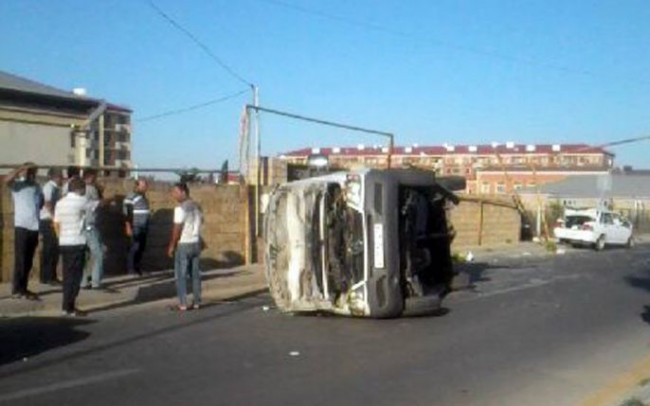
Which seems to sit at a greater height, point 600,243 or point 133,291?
point 133,291

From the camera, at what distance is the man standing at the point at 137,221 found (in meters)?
15.2

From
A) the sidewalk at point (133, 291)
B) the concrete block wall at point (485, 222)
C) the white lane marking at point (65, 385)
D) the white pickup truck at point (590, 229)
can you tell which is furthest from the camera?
the white pickup truck at point (590, 229)

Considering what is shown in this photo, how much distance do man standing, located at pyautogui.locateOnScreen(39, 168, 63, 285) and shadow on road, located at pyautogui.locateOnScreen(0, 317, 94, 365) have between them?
8.68 ft

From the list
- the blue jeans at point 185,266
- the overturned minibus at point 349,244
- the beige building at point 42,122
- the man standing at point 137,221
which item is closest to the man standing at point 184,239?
the blue jeans at point 185,266

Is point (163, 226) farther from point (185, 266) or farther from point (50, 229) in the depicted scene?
point (185, 266)

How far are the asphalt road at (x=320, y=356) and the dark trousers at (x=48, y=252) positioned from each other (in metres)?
2.19

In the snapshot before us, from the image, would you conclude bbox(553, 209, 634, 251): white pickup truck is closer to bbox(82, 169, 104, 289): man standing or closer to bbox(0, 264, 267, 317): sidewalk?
bbox(0, 264, 267, 317): sidewalk

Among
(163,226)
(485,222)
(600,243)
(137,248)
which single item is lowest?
(600,243)

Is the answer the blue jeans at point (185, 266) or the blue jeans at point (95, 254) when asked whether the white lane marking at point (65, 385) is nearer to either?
→ the blue jeans at point (185, 266)

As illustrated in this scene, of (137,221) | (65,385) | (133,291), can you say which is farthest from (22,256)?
(65,385)

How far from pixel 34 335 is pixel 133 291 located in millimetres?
3891

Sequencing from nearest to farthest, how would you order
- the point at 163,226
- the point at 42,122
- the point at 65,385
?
1. the point at 65,385
2. the point at 163,226
3. the point at 42,122

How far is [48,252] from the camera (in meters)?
13.6

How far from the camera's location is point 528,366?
342 inches
